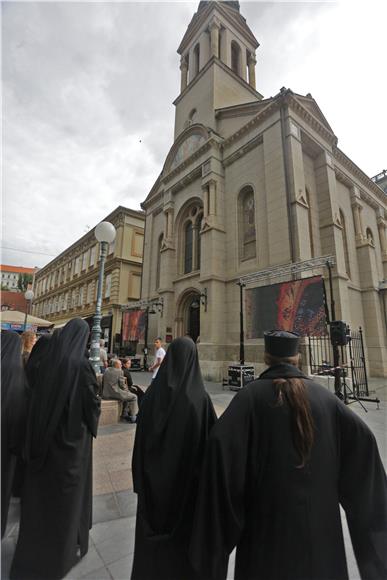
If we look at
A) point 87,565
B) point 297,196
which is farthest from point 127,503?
point 297,196

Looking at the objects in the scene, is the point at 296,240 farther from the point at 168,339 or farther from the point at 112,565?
the point at 112,565

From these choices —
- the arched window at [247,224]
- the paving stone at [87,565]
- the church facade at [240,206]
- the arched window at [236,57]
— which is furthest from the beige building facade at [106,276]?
the paving stone at [87,565]

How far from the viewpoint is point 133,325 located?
2077 cm

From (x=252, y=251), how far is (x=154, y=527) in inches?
Result: 569

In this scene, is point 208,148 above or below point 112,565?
above

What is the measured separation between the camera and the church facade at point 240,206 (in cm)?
1398

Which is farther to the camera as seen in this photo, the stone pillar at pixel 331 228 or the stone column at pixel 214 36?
the stone column at pixel 214 36

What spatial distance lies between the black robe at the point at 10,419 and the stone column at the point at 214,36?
25574mm

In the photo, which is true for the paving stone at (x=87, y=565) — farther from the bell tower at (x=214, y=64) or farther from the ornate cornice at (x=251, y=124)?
the bell tower at (x=214, y=64)

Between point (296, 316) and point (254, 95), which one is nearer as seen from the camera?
point (296, 316)

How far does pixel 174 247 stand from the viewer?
65.9 feet

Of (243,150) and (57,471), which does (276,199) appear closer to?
(243,150)

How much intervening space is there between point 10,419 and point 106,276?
25.5 m

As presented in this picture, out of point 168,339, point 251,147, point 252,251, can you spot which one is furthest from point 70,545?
point 251,147
